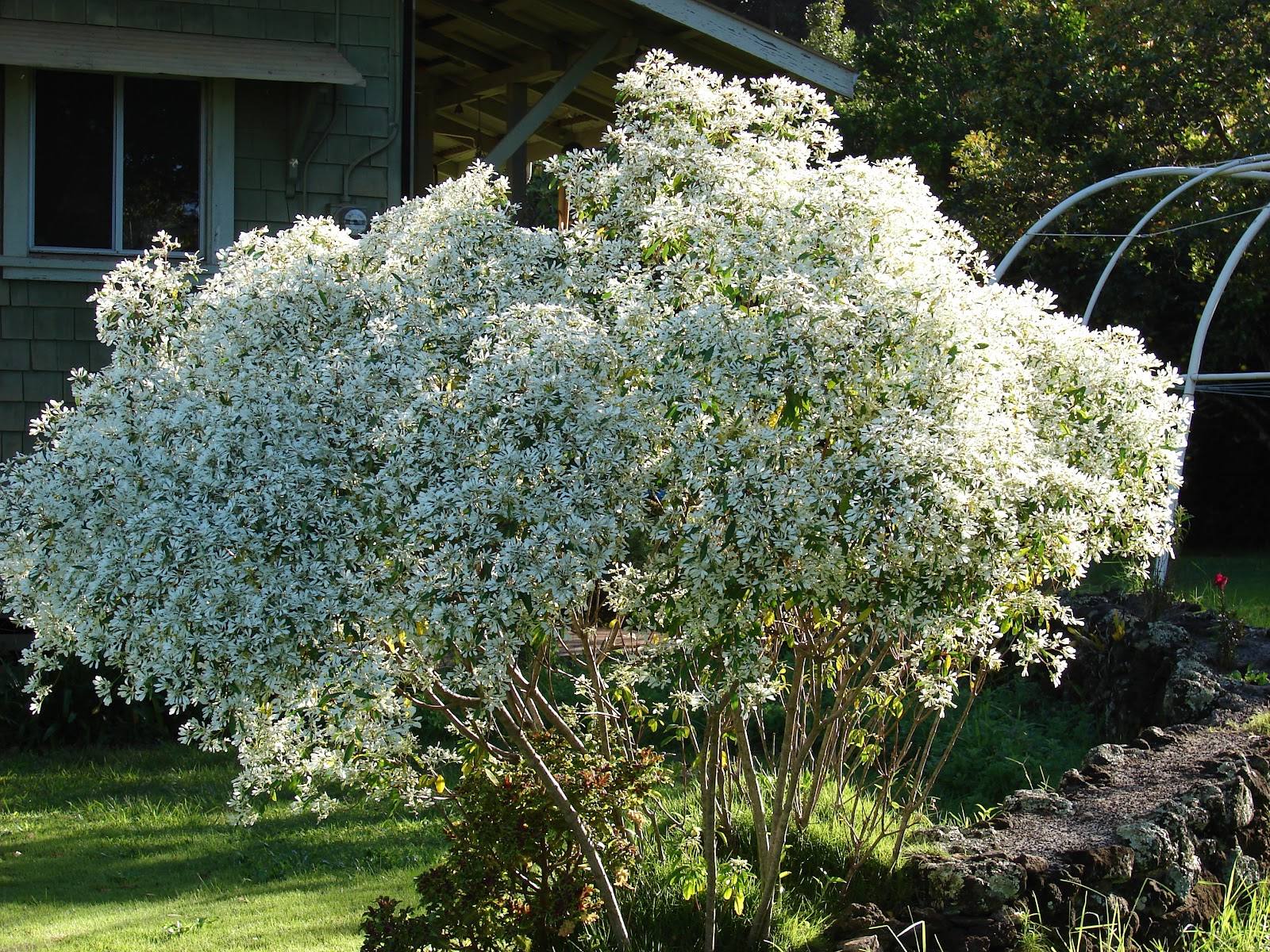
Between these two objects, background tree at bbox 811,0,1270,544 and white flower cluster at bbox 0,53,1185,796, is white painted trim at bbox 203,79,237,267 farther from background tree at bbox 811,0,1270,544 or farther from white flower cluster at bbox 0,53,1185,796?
background tree at bbox 811,0,1270,544

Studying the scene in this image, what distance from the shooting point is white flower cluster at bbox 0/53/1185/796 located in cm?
318

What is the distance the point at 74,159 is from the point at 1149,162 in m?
13.5

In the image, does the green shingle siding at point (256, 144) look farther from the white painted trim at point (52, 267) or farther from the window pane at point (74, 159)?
the window pane at point (74, 159)

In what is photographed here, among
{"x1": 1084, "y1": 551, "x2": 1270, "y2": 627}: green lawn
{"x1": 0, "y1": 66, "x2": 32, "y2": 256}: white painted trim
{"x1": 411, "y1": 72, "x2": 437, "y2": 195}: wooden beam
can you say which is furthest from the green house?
{"x1": 1084, "y1": 551, "x2": 1270, "y2": 627}: green lawn

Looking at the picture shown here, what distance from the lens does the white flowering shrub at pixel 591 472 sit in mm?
3189

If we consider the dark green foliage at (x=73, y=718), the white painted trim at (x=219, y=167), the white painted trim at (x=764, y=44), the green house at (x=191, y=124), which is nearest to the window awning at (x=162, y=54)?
the green house at (x=191, y=124)


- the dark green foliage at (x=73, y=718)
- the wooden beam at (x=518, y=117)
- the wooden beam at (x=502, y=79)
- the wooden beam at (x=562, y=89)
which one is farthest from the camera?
the wooden beam at (x=518, y=117)

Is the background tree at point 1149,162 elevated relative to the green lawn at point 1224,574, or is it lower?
elevated

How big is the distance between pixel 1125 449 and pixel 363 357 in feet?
7.85

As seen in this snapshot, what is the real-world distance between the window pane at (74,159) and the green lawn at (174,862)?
3.34 metres

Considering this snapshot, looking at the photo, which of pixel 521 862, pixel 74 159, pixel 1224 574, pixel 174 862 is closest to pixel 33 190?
pixel 74 159

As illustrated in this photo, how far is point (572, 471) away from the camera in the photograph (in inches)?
126

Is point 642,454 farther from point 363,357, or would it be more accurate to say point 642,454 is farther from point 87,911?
point 87,911

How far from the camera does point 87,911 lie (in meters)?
5.33
